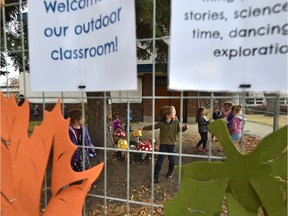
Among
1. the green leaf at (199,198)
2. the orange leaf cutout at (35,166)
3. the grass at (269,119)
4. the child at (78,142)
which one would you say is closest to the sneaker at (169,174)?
the grass at (269,119)

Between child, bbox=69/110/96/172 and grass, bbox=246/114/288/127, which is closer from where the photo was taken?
grass, bbox=246/114/288/127

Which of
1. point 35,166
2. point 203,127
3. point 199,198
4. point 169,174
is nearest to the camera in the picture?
point 199,198

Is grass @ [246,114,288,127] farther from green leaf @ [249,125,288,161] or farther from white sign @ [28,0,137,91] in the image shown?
white sign @ [28,0,137,91]

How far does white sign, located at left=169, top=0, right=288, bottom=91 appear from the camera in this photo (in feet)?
3.38

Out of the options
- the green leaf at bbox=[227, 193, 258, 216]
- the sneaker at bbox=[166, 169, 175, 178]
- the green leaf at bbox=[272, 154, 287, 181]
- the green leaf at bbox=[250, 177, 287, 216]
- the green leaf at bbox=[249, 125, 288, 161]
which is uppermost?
the green leaf at bbox=[249, 125, 288, 161]

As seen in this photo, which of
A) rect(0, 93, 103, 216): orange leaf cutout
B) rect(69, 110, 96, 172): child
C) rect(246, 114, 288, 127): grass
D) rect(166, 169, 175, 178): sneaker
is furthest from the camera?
rect(166, 169, 175, 178): sneaker

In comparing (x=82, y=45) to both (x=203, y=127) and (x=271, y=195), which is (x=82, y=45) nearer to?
(x=271, y=195)

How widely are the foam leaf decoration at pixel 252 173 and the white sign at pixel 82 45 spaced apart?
1.55 ft

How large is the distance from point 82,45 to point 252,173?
968 millimetres

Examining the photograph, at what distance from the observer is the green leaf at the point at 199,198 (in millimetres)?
1176

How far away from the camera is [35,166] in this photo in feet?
4.88

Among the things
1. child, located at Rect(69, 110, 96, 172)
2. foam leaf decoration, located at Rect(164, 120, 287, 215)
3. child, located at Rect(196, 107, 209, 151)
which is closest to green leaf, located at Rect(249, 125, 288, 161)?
foam leaf decoration, located at Rect(164, 120, 287, 215)

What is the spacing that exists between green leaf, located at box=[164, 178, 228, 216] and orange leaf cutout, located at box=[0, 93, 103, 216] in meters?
0.44

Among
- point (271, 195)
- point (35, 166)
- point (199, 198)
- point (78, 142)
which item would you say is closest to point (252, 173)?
point (271, 195)
